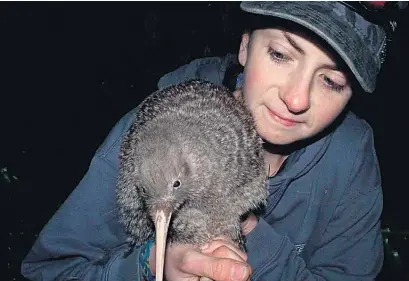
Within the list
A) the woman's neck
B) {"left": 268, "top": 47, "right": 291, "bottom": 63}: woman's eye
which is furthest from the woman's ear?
the woman's neck

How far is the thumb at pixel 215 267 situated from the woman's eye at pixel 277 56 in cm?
49

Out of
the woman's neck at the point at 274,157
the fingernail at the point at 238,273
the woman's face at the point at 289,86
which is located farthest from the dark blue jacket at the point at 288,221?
the fingernail at the point at 238,273

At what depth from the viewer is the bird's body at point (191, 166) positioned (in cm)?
114

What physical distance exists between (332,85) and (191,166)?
0.41 meters

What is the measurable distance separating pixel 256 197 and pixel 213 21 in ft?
4.27

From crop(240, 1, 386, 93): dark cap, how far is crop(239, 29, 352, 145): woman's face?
2.2 inches

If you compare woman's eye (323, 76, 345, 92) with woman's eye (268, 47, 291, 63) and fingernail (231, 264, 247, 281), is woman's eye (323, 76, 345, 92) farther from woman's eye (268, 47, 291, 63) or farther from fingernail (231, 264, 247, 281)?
fingernail (231, 264, 247, 281)

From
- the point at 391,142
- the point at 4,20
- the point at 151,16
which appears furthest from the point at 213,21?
the point at 391,142

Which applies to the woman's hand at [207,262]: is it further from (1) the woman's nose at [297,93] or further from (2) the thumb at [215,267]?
Answer: (1) the woman's nose at [297,93]

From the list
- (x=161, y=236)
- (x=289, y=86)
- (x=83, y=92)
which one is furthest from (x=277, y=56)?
(x=83, y=92)

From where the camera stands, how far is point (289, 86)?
123 cm

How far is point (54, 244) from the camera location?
1435mm

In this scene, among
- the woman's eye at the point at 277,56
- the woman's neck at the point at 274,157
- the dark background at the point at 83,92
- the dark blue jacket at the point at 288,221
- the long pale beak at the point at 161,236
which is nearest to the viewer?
the long pale beak at the point at 161,236

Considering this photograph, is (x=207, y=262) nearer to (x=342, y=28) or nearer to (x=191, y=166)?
(x=191, y=166)
